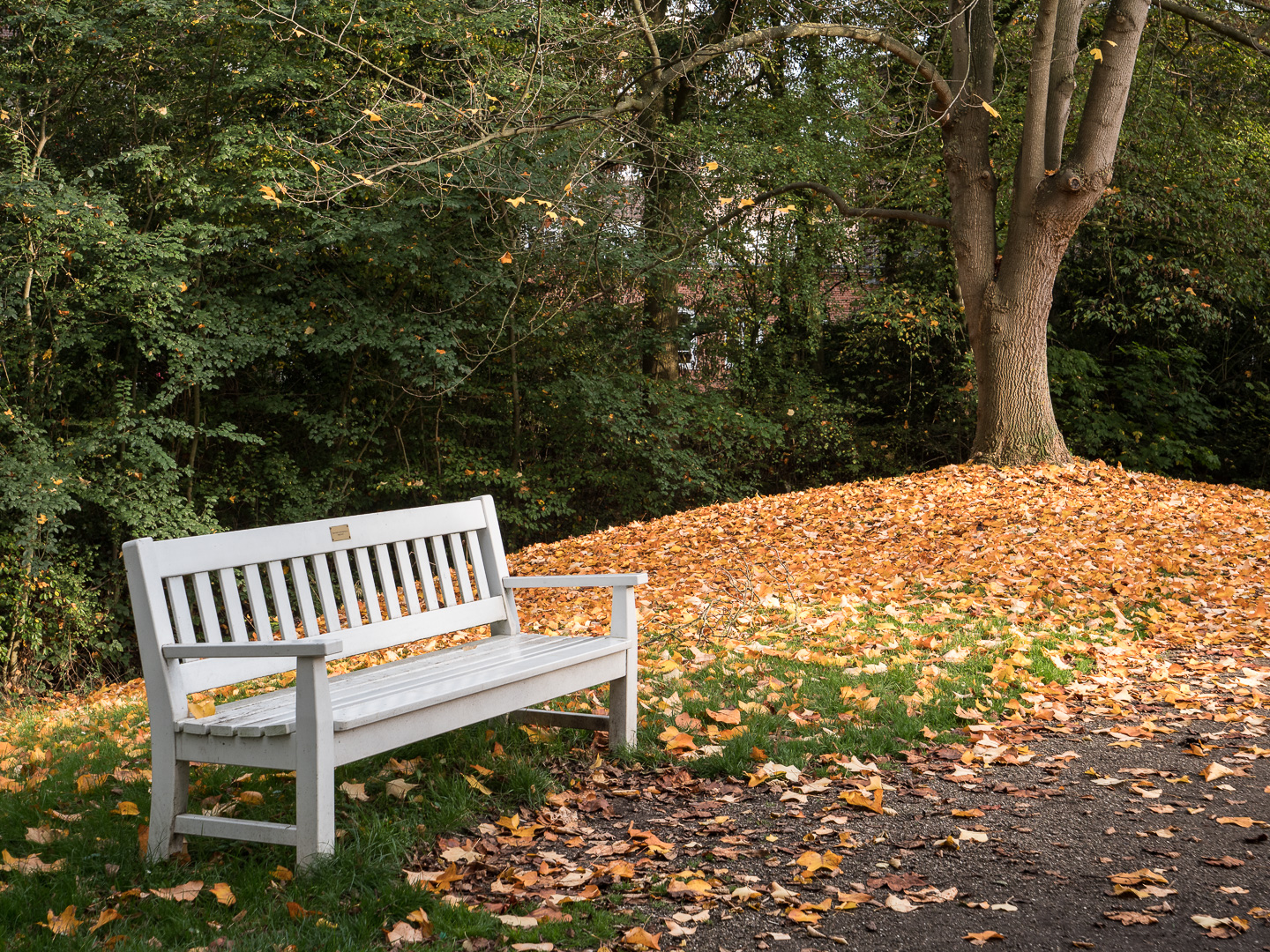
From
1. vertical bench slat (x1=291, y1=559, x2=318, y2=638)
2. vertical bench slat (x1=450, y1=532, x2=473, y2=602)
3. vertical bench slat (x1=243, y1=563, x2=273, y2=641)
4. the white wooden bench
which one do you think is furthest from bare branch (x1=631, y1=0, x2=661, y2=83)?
vertical bench slat (x1=243, y1=563, x2=273, y2=641)

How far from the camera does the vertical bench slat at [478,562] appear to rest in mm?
4535

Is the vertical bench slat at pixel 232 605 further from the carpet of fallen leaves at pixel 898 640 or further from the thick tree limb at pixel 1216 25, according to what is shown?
the thick tree limb at pixel 1216 25

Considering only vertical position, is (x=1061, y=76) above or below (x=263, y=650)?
above

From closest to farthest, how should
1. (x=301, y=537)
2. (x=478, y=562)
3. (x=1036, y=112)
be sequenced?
(x=301, y=537)
(x=478, y=562)
(x=1036, y=112)

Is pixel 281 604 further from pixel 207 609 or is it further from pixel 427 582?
pixel 427 582

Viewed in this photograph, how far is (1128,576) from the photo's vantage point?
7082 mm

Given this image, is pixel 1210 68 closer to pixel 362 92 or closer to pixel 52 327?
pixel 362 92

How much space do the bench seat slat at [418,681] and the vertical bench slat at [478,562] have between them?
23cm

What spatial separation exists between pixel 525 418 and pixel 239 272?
403 cm


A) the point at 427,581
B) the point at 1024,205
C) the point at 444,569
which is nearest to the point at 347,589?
the point at 427,581

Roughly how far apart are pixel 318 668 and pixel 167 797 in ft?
2.58

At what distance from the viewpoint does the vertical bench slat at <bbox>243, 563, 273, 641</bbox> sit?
3.32 m

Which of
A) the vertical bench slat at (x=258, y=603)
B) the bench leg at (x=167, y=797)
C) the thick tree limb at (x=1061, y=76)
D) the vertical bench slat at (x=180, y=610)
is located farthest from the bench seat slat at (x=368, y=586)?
the thick tree limb at (x=1061, y=76)

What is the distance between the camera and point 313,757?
2885 mm
